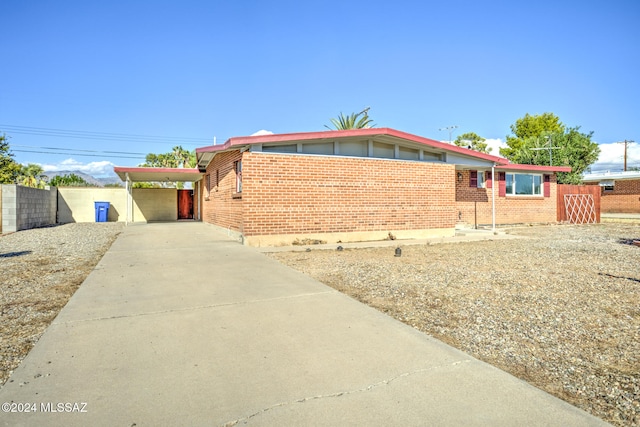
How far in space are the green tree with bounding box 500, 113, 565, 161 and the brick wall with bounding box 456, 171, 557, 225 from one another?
30215 mm

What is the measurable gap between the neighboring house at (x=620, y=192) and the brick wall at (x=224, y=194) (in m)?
33.1

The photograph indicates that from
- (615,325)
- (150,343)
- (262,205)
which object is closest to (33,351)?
(150,343)

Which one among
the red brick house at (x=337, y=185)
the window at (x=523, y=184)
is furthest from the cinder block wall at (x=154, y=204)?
the window at (x=523, y=184)

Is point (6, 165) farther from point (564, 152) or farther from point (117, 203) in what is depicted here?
point (564, 152)

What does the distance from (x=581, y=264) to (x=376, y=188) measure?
5.89 meters

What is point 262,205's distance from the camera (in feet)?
34.6

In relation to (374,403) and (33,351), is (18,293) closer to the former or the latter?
(33,351)

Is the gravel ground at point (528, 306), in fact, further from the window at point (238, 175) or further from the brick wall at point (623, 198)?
the brick wall at point (623, 198)

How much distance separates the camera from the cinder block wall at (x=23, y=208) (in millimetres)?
15664

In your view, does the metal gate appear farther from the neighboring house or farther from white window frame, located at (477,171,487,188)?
the neighboring house

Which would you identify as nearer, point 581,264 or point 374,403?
point 374,403

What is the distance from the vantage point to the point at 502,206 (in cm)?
1975

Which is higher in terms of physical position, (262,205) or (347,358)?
(262,205)

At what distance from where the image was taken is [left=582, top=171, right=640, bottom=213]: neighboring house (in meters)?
33.6
